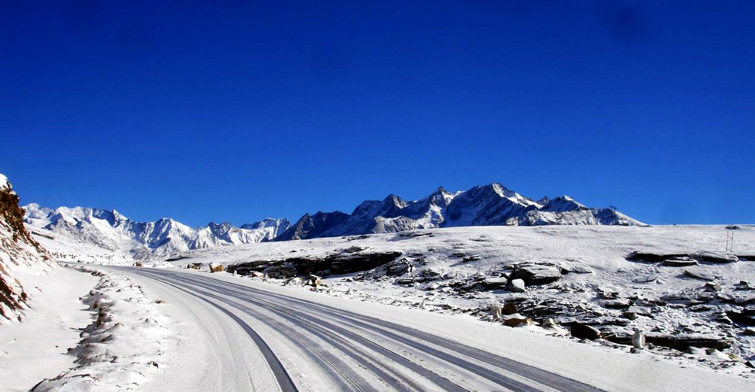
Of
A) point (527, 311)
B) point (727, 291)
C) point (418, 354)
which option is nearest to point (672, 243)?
point (727, 291)

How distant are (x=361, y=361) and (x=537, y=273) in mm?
21630

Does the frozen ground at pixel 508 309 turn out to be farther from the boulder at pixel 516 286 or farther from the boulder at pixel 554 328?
the boulder at pixel 516 286

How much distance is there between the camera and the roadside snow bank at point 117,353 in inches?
244

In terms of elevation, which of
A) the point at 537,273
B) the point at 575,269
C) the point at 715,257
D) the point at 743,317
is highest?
the point at 715,257

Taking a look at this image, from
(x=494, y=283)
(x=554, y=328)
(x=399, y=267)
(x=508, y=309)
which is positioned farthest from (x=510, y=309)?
(x=399, y=267)

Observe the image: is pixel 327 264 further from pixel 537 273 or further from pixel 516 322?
pixel 516 322

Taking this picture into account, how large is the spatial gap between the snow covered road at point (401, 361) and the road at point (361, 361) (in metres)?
0.02

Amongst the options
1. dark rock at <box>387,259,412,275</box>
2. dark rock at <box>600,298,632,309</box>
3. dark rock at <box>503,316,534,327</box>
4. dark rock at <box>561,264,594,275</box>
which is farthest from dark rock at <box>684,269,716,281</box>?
dark rock at <box>387,259,412,275</box>

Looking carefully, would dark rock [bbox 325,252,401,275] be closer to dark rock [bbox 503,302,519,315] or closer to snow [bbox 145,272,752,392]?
dark rock [bbox 503,302,519,315]

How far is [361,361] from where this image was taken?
8930 mm

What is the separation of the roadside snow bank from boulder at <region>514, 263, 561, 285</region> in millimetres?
21742

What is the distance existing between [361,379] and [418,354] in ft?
8.36

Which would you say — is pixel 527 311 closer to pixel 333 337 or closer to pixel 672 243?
pixel 333 337

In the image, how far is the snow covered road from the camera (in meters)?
7.43
